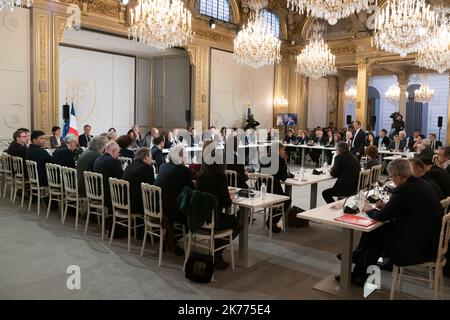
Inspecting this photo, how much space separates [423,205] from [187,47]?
1067 cm

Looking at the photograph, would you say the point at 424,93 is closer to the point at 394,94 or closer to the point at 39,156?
the point at 394,94

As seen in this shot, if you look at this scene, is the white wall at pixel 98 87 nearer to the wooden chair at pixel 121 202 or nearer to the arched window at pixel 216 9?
the arched window at pixel 216 9

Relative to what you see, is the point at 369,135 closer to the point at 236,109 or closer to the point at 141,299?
the point at 236,109

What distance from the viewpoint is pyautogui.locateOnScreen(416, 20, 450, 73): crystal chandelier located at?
10.4 metres

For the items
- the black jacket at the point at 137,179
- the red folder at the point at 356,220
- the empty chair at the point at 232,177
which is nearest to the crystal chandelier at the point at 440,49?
the empty chair at the point at 232,177

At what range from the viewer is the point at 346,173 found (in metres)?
6.38

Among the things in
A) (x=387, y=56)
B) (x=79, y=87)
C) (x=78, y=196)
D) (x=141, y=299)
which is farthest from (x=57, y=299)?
(x=387, y=56)

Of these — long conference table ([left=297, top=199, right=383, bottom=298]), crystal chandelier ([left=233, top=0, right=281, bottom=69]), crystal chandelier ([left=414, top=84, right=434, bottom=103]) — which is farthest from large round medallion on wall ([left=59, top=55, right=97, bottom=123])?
crystal chandelier ([left=414, top=84, right=434, bottom=103])

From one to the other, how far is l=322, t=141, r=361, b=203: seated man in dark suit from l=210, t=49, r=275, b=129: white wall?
26.3 feet

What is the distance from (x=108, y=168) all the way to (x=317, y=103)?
49.1 ft

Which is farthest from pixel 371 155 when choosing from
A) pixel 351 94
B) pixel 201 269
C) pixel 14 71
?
pixel 351 94

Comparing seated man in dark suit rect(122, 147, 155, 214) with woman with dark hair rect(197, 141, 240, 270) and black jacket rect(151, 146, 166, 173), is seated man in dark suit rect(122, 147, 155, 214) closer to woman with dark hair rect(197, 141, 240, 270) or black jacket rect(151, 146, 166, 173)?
woman with dark hair rect(197, 141, 240, 270)

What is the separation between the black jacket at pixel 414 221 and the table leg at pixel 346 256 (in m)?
0.43
